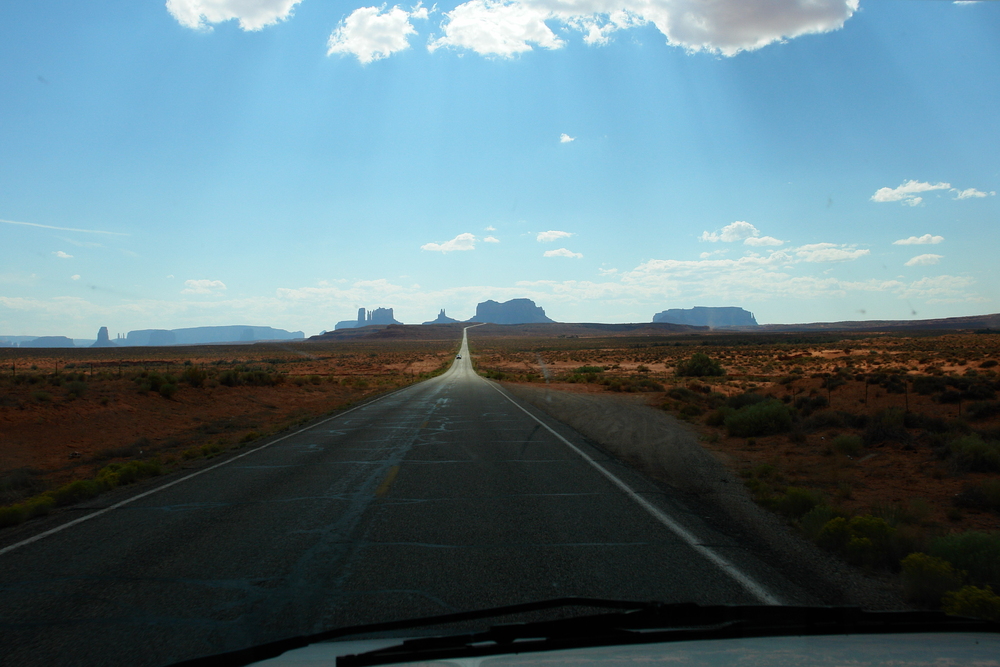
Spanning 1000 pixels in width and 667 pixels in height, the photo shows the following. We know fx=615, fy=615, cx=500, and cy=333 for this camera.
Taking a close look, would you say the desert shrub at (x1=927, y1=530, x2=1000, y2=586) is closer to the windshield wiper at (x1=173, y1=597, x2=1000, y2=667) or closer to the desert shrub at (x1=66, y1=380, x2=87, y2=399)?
the windshield wiper at (x1=173, y1=597, x2=1000, y2=667)

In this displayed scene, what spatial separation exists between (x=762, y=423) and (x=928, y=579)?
32.7 feet

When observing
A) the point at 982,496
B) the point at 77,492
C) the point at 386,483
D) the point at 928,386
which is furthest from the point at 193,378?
the point at 928,386

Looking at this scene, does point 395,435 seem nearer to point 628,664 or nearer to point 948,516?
point 948,516

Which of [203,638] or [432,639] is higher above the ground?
[432,639]

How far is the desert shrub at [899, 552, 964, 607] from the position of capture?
15.6ft

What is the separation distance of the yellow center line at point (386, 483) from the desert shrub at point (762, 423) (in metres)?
8.60

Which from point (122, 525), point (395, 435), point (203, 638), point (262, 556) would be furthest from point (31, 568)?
point (395, 435)

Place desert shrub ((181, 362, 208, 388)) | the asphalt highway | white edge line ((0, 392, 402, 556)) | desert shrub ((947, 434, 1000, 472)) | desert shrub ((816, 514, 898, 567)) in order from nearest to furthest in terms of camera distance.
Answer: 1. the asphalt highway
2. desert shrub ((816, 514, 898, 567))
3. white edge line ((0, 392, 402, 556))
4. desert shrub ((947, 434, 1000, 472))
5. desert shrub ((181, 362, 208, 388))

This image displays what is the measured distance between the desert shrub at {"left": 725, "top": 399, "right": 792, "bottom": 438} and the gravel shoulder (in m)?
1.08

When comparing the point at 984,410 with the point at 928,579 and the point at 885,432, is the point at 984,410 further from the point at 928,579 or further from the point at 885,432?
the point at 928,579

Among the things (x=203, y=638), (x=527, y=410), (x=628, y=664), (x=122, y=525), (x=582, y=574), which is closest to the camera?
(x=628, y=664)

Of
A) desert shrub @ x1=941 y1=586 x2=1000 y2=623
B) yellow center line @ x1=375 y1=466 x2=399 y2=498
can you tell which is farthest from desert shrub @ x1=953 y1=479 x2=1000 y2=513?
yellow center line @ x1=375 y1=466 x2=399 y2=498

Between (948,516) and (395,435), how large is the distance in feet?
35.0

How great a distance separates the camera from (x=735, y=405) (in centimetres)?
1883
